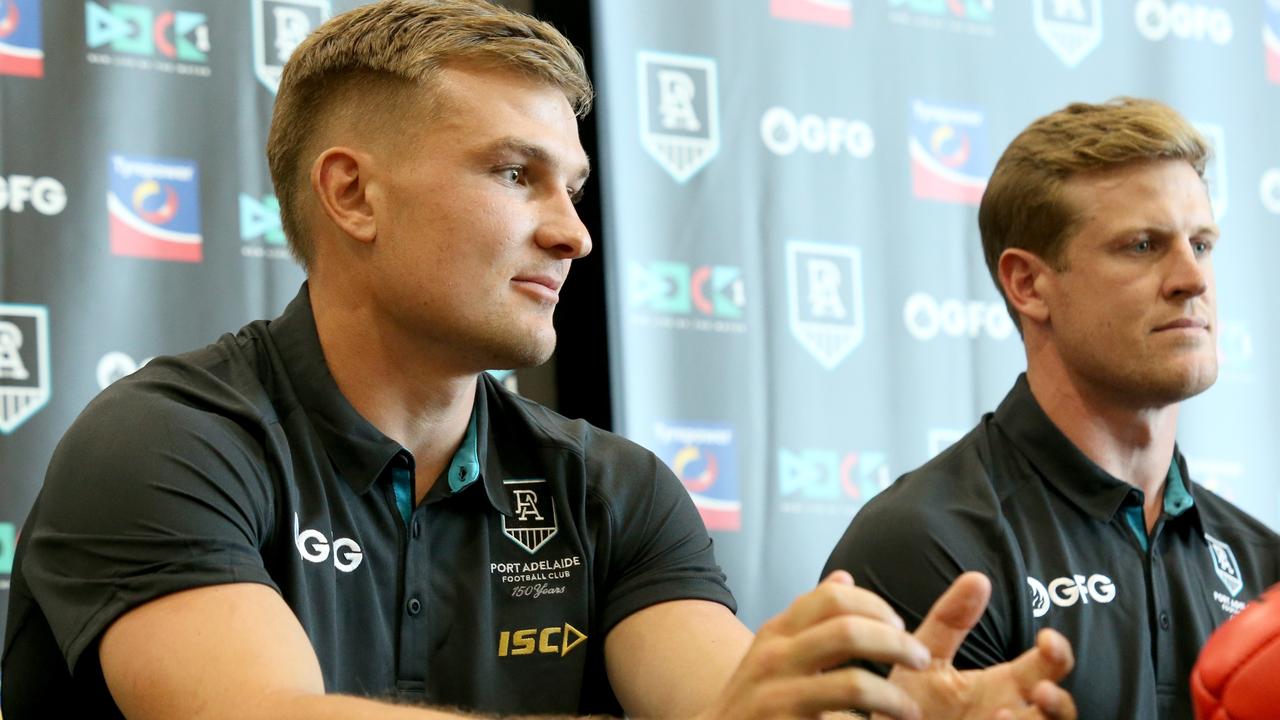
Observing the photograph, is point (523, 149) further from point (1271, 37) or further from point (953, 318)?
point (1271, 37)

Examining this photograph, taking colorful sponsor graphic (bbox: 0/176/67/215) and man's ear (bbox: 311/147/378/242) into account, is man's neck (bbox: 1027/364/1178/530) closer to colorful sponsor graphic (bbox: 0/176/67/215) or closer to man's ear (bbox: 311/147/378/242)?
man's ear (bbox: 311/147/378/242)

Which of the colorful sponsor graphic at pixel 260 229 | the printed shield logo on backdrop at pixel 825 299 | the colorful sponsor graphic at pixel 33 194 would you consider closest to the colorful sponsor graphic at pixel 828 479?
the printed shield logo on backdrop at pixel 825 299

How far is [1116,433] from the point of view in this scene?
8.10 ft

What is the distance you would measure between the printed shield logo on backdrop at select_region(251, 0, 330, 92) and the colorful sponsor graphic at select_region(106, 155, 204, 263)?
23 cm

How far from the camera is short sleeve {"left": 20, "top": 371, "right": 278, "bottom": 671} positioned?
1.56m

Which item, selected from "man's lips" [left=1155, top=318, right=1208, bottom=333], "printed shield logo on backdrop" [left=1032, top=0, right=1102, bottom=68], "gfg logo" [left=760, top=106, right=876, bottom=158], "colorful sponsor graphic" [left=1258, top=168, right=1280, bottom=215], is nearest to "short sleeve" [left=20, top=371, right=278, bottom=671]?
"man's lips" [left=1155, top=318, right=1208, bottom=333]

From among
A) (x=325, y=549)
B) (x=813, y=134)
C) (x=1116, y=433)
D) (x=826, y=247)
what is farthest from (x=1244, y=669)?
(x=813, y=134)

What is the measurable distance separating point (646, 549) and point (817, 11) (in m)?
1.69

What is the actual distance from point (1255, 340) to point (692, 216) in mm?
1389

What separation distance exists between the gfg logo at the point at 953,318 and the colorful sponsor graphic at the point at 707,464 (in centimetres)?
51

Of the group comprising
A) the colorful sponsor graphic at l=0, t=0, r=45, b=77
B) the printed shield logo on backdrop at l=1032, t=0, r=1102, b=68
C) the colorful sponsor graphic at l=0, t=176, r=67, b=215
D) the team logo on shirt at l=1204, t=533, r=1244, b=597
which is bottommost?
the team logo on shirt at l=1204, t=533, r=1244, b=597

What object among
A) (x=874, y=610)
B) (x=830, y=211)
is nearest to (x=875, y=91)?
(x=830, y=211)

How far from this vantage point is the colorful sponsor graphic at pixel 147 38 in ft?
8.89

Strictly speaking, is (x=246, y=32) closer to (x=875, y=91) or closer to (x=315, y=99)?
(x=315, y=99)
